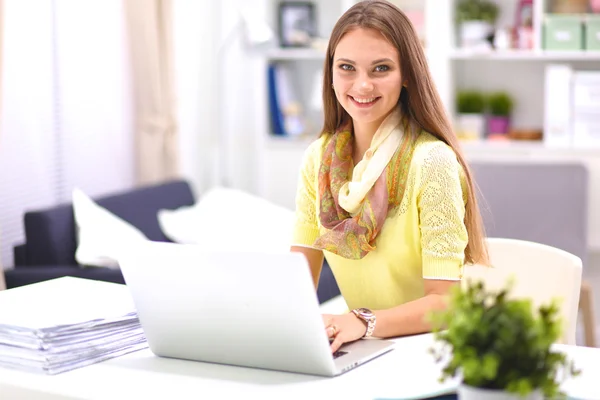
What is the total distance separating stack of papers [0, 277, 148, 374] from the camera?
1529mm

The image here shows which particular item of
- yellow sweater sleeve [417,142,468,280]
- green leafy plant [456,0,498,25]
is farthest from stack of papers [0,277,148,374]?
green leafy plant [456,0,498,25]

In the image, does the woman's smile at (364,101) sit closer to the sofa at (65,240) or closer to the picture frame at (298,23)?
the sofa at (65,240)

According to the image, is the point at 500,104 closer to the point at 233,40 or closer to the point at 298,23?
the point at 298,23

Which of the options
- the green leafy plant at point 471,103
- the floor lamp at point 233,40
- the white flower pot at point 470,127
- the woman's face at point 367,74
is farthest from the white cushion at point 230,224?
the woman's face at point 367,74

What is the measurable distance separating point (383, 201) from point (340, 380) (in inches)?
19.8

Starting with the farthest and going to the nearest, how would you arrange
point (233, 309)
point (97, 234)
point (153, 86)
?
point (153, 86) < point (97, 234) < point (233, 309)

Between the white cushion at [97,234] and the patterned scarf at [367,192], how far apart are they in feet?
4.75

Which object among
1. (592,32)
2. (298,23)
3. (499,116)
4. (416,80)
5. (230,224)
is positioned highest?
(298,23)

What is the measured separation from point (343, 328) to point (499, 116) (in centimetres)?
330

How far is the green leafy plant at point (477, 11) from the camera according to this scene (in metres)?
4.59

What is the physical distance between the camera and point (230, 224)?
12.8ft

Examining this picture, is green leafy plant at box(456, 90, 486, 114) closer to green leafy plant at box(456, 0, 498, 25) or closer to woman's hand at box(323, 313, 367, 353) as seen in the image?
green leafy plant at box(456, 0, 498, 25)

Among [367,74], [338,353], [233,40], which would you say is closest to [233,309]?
[338,353]

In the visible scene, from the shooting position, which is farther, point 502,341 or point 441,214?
point 441,214
